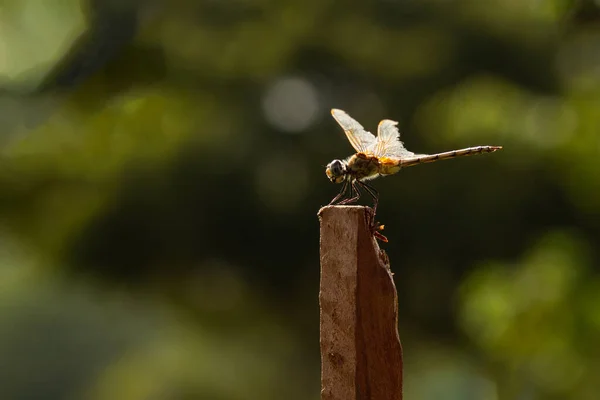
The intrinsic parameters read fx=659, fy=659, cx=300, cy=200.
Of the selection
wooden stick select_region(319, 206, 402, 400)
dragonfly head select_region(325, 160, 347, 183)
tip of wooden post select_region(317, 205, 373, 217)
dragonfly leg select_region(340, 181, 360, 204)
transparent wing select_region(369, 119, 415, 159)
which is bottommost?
wooden stick select_region(319, 206, 402, 400)

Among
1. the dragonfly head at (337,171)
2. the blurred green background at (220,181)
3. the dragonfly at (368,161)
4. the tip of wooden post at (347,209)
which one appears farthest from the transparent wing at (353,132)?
the blurred green background at (220,181)

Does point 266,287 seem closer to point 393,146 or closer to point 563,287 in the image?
point 563,287

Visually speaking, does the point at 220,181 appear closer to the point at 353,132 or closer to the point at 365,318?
the point at 353,132

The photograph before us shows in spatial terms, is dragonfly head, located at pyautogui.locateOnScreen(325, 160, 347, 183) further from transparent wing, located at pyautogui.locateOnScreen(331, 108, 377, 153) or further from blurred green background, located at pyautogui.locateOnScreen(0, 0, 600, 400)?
blurred green background, located at pyautogui.locateOnScreen(0, 0, 600, 400)

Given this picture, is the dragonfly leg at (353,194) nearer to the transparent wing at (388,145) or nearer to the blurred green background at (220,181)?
the transparent wing at (388,145)

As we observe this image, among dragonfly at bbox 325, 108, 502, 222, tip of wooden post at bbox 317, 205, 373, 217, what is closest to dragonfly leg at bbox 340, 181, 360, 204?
dragonfly at bbox 325, 108, 502, 222

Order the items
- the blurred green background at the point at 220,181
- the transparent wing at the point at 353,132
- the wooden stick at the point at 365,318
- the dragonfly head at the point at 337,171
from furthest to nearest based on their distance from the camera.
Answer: the blurred green background at the point at 220,181, the transparent wing at the point at 353,132, the dragonfly head at the point at 337,171, the wooden stick at the point at 365,318
